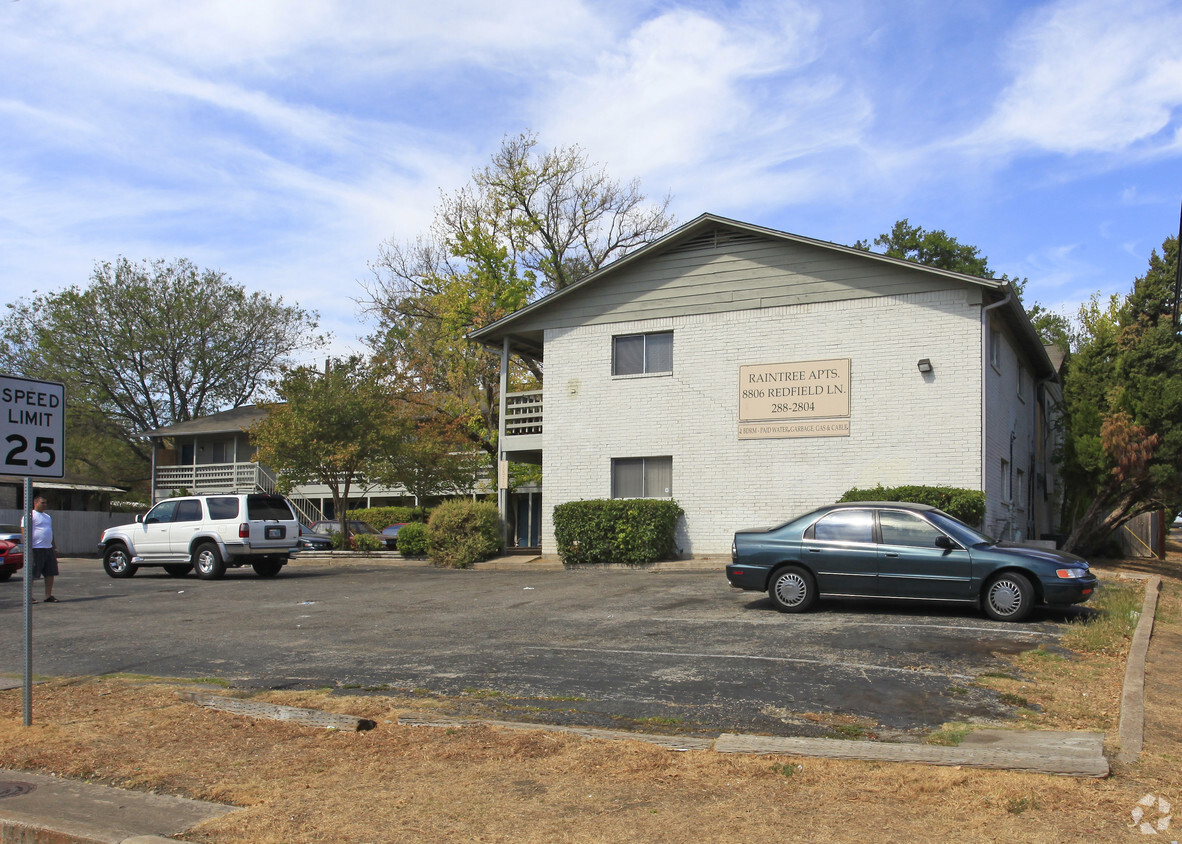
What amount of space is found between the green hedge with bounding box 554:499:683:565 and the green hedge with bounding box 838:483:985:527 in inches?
166

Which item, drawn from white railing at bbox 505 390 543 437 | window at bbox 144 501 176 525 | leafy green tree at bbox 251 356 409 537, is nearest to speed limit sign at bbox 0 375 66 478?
window at bbox 144 501 176 525

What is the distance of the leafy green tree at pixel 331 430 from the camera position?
29.2 meters

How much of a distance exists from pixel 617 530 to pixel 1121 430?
11931 mm

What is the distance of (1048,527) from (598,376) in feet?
52.9

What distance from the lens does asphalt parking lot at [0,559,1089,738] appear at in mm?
7371

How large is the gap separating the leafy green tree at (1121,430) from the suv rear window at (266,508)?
1851 cm

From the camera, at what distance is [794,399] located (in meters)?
20.5

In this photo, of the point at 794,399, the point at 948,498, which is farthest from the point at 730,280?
the point at 948,498

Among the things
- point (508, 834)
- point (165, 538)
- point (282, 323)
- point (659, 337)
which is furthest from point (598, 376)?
point (282, 323)

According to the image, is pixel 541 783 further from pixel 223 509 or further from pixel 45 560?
pixel 223 509

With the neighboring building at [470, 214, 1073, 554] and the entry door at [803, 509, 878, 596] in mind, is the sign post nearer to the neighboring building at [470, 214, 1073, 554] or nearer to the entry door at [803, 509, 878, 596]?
the entry door at [803, 509, 878, 596]

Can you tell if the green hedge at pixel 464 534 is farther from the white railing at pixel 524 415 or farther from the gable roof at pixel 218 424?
the gable roof at pixel 218 424

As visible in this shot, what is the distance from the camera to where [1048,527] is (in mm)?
29766
